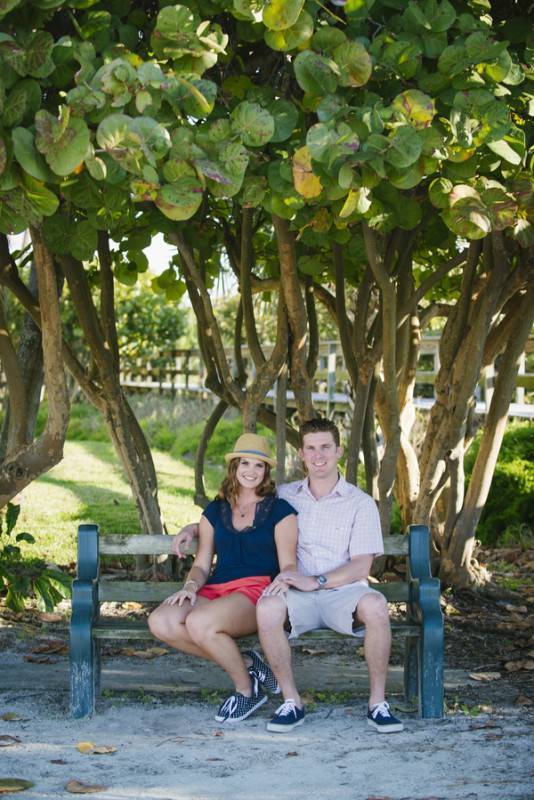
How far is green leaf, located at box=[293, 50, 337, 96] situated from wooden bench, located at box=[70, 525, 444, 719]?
207cm

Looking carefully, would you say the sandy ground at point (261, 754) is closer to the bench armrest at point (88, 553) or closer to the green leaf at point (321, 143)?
the bench armrest at point (88, 553)

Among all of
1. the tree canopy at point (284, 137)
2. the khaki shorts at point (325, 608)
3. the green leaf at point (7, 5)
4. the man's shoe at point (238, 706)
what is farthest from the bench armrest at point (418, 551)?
the green leaf at point (7, 5)

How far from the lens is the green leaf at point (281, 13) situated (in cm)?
402

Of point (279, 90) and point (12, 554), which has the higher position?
point (279, 90)

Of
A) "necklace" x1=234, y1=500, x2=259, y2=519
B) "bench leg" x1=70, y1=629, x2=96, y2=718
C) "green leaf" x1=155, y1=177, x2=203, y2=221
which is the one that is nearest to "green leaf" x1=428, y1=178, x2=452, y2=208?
"green leaf" x1=155, y1=177, x2=203, y2=221

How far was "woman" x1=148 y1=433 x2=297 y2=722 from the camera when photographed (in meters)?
4.82

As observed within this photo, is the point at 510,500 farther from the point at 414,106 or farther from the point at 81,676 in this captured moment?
the point at 414,106

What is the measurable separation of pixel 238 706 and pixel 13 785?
1.19m

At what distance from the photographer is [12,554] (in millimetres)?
6027

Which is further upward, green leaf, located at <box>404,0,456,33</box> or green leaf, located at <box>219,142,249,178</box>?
green leaf, located at <box>404,0,456,33</box>

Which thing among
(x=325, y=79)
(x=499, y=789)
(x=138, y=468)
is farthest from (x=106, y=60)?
(x=138, y=468)

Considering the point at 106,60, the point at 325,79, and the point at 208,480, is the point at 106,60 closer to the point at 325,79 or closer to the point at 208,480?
the point at 325,79

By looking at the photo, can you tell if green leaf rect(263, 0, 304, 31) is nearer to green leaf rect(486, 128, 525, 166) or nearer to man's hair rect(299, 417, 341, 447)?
green leaf rect(486, 128, 525, 166)

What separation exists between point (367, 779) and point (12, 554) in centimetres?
271
